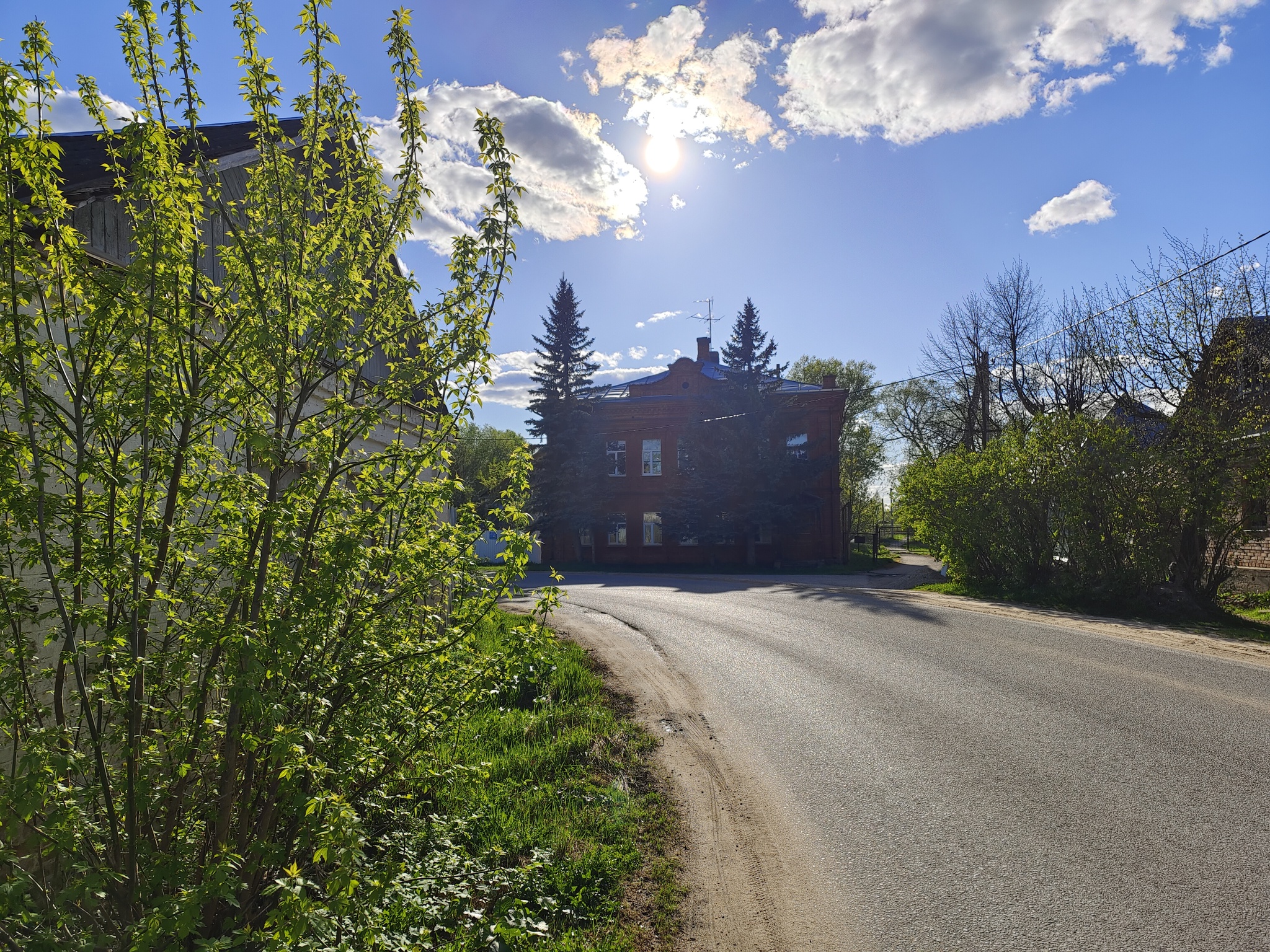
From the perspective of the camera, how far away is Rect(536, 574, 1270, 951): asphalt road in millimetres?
3627

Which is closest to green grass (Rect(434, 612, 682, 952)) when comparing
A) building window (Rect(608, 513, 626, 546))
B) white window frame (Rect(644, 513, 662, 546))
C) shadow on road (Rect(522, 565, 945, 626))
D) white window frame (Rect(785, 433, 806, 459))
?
shadow on road (Rect(522, 565, 945, 626))

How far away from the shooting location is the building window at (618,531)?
111 feet

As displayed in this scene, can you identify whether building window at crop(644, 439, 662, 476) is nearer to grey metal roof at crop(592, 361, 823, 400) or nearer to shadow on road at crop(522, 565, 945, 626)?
grey metal roof at crop(592, 361, 823, 400)

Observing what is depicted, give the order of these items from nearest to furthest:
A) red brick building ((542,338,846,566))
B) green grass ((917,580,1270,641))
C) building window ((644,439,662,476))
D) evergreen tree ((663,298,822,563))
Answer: green grass ((917,580,1270,641)) → evergreen tree ((663,298,822,563)) → red brick building ((542,338,846,566)) → building window ((644,439,662,476))

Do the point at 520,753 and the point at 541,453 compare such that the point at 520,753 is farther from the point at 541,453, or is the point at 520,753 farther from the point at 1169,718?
the point at 541,453

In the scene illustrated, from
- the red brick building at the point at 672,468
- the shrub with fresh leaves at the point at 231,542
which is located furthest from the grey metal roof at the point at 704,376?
the shrub with fresh leaves at the point at 231,542

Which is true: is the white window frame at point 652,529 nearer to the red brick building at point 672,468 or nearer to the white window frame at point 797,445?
the red brick building at point 672,468

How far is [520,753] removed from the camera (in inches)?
233

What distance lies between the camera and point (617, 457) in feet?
113

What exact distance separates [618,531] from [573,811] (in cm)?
2924

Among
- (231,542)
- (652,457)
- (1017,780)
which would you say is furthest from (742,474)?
(231,542)

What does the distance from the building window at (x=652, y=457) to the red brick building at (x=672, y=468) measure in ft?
0.14

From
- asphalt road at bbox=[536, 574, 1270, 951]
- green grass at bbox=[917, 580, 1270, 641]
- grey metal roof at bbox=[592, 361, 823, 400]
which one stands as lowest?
asphalt road at bbox=[536, 574, 1270, 951]

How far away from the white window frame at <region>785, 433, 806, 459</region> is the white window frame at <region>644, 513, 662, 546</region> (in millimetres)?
7075
